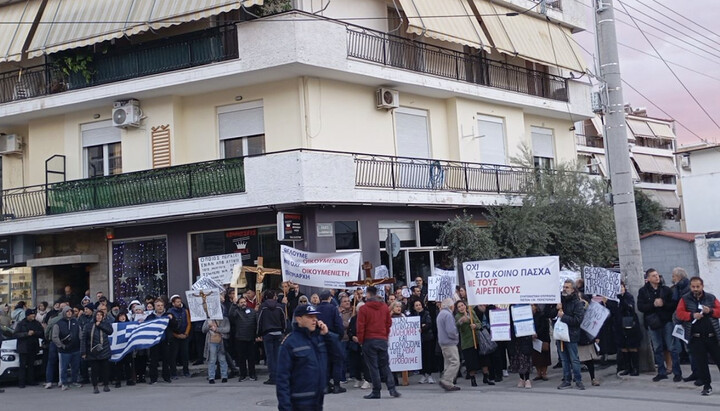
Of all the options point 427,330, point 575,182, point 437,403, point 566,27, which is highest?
point 566,27

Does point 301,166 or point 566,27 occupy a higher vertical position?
point 566,27

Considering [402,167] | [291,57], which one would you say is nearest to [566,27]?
[402,167]

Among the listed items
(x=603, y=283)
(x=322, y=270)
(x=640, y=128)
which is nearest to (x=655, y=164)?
(x=640, y=128)

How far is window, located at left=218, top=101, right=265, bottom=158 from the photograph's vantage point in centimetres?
2261

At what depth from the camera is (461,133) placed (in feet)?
83.6

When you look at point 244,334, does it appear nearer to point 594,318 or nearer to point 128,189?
point 594,318

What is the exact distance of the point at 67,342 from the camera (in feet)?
→ 55.2

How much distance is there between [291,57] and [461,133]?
7.16 metres

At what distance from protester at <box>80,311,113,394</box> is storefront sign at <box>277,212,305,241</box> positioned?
5590 mm

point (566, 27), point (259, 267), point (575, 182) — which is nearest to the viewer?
point (259, 267)

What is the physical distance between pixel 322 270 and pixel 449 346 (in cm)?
482

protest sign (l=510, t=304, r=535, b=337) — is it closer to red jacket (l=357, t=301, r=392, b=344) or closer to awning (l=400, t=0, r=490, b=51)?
red jacket (l=357, t=301, r=392, b=344)

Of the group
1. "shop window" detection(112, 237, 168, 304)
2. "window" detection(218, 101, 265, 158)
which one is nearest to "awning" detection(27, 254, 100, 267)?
"shop window" detection(112, 237, 168, 304)

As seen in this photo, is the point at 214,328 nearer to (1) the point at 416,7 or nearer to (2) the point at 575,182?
(1) the point at 416,7
